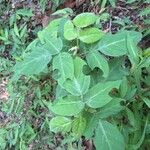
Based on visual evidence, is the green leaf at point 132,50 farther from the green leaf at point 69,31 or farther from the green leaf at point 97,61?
the green leaf at point 69,31

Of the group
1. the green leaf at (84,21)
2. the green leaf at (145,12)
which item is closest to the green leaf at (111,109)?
the green leaf at (84,21)

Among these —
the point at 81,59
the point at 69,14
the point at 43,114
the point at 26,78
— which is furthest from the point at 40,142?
the point at 81,59

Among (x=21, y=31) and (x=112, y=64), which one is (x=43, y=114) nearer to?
(x=21, y=31)

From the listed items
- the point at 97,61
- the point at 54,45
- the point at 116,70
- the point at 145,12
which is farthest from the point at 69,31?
the point at 145,12

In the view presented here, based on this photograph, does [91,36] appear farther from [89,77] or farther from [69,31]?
[89,77]

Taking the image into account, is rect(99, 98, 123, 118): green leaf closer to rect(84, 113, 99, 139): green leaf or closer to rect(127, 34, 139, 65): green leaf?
rect(84, 113, 99, 139): green leaf
